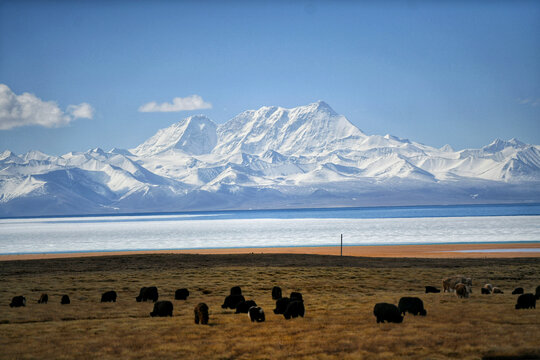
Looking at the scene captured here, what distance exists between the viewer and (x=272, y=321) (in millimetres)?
22469

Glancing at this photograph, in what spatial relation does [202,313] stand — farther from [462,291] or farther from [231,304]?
[462,291]

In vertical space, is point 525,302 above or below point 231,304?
above

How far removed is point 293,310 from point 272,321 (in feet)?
3.64

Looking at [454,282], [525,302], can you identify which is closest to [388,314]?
[525,302]

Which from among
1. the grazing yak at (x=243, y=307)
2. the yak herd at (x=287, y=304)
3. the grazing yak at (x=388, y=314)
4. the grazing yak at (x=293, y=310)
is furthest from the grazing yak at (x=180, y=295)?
the grazing yak at (x=388, y=314)

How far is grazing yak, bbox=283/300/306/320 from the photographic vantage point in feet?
75.3

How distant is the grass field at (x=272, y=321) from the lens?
56.5 ft

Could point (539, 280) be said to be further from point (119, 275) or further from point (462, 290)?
point (119, 275)

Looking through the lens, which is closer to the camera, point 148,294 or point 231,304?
point 231,304

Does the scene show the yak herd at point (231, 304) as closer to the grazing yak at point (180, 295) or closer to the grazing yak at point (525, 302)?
the grazing yak at point (180, 295)

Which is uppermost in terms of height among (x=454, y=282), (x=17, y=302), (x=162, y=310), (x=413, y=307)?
(x=454, y=282)

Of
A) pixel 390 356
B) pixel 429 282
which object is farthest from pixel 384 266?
pixel 390 356

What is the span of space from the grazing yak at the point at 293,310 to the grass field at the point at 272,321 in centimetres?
50

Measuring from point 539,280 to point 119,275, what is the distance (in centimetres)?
3058
